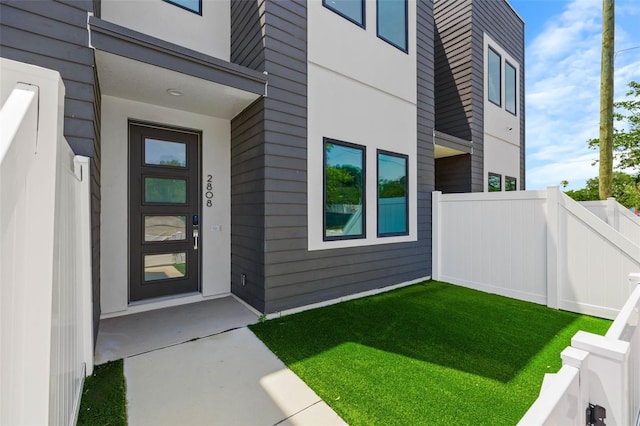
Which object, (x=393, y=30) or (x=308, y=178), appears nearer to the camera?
(x=308, y=178)

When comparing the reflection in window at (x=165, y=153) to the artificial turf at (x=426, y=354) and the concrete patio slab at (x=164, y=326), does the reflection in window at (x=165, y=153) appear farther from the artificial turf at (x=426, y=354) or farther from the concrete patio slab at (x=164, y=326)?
the artificial turf at (x=426, y=354)

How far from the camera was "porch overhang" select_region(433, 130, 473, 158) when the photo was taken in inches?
240

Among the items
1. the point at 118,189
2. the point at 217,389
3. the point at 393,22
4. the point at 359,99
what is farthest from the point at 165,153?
the point at 393,22

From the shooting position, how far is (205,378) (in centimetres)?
240

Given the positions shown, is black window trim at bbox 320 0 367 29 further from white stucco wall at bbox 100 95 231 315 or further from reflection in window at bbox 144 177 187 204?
reflection in window at bbox 144 177 187 204

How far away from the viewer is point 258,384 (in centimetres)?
232

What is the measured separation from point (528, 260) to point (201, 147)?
555cm

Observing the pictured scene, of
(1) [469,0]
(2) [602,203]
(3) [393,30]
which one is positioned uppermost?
(1) [469,0]

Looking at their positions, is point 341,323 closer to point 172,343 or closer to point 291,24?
point 172,343

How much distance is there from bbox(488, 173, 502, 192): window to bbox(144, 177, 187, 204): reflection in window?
24.7 feet

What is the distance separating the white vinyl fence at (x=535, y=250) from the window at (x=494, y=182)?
9.78ft

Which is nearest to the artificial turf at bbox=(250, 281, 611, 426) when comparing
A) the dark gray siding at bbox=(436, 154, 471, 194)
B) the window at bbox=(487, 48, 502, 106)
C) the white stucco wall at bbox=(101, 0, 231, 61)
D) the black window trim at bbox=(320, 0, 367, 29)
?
the dark gray siding at bbox=(436, 154, 471, 194)

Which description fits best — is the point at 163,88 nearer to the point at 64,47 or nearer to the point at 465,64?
the point at 64,47

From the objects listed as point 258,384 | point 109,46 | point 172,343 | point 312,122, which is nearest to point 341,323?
point 258,384
